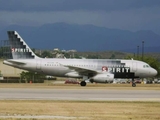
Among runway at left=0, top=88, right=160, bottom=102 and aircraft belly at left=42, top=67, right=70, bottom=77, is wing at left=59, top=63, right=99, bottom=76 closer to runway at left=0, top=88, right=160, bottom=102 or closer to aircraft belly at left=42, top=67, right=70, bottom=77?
aircraft belly at left=42, top=67, right=70, bottom=77

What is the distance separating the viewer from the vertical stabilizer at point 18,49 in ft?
219

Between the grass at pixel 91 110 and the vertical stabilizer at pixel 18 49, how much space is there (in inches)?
1449

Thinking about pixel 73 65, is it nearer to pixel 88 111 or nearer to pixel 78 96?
pixel 78 96

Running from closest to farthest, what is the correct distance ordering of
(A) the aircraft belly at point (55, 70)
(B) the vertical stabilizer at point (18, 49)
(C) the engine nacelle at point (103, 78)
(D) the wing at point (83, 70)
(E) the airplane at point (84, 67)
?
(C) the engine nacelle at point (103, 78), (D) the wing at point (83, 70), (E) the airplane at point (84, 67), (A) the aircraft belly at point (55, 70), (B) the vertical stabilizer at point (18, 49)

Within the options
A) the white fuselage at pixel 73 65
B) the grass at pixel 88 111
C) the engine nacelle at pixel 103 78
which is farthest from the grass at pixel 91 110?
the white fuselage at pixel 73 65

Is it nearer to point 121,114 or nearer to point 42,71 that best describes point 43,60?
point 42,71

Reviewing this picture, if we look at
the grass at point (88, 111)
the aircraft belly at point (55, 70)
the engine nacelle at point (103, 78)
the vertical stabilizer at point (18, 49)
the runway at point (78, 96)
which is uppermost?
the vertical stabilizer at point (18, 49)

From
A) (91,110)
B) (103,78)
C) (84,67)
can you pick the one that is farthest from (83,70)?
(91,110)

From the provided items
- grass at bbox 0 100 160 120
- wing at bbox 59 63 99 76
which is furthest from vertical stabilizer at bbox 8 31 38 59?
grass at bbox 0 100 160 120

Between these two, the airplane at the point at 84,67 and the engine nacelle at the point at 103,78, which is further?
the airplane at the point at 84,67

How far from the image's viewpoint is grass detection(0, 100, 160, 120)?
24.2 m

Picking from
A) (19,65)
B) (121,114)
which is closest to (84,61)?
(19,65)

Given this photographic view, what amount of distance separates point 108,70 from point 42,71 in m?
8.02

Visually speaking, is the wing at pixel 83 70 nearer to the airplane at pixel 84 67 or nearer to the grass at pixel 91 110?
the airplane at pixel 84 67
